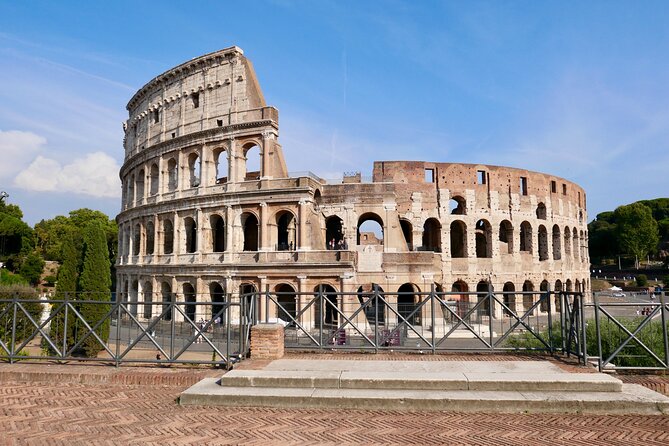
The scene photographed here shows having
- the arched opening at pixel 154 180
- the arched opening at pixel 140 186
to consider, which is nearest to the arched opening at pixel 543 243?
the arched opening at pixel 154 180

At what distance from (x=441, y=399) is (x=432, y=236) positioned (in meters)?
26.7

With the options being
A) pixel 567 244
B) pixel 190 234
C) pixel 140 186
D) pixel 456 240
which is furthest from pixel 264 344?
pixel 567 244

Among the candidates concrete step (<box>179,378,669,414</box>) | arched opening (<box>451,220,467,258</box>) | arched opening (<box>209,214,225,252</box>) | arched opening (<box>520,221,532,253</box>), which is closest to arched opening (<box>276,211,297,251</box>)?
arched opening (<box>209,214,225,252</box>)

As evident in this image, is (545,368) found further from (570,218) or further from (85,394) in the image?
(570,218)

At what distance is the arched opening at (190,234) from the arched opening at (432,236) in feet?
53.7

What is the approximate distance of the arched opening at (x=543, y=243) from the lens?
115 ft

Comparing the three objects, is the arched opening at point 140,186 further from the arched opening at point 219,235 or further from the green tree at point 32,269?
the green tree at point 32,269

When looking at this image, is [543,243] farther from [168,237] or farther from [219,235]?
[168,237]

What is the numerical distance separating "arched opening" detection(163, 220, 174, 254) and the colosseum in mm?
128

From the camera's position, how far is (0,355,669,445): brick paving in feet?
18.0

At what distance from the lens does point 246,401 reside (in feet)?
22.1

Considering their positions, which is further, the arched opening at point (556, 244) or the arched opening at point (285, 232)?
the arched opening at point (556, 244)

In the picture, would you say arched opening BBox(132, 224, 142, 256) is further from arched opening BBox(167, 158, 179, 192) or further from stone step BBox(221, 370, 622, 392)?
stone step BBox(221, 370, 622, 392)

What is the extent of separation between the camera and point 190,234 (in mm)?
29375
